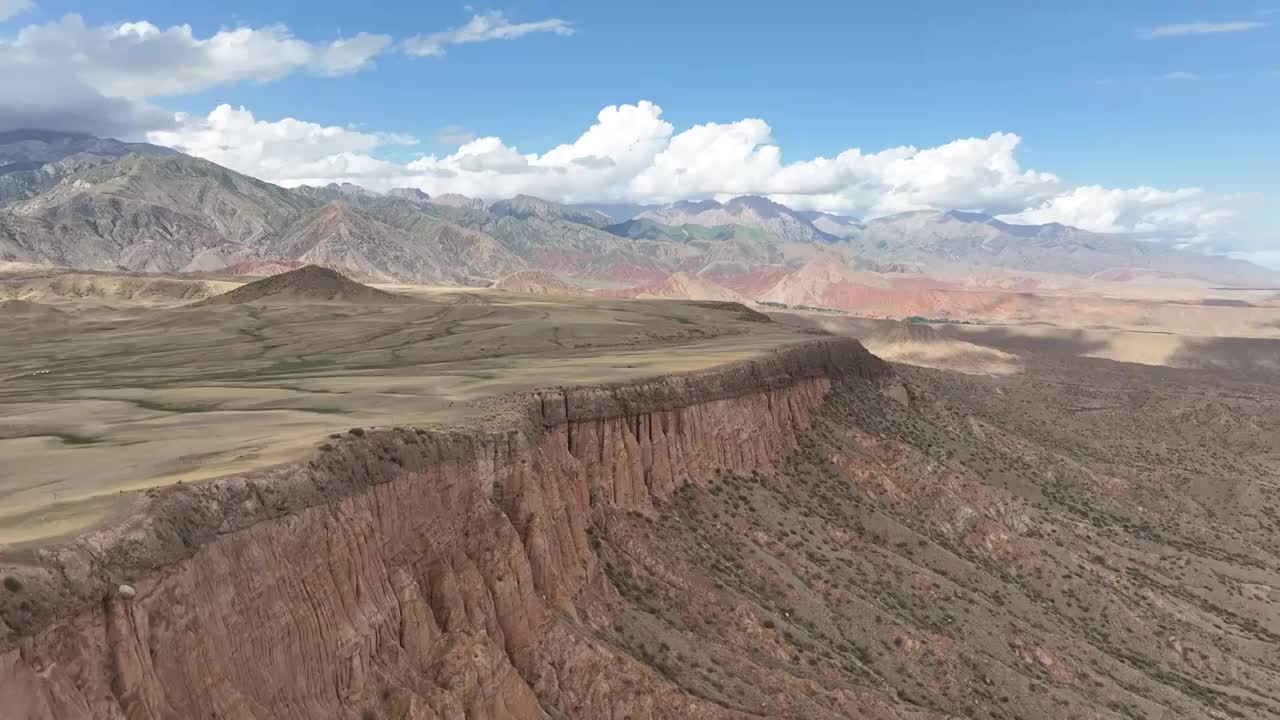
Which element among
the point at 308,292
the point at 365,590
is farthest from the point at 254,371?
the point at 308,292

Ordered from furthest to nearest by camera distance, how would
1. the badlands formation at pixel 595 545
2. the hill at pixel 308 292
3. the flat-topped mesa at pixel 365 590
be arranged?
the hill at pixel 308 292 < the badlands formation at pixel 595 545 < the flat-topped mesa at pixel 365 590

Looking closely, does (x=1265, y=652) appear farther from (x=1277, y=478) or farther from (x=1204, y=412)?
(x=1204, y=412)

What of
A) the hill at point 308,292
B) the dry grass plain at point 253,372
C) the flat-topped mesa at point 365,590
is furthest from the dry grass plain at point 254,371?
the hill at point 308,292

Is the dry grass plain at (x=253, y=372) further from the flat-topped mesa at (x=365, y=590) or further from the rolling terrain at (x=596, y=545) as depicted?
the flat-topped mesa at (x=365, y=590)

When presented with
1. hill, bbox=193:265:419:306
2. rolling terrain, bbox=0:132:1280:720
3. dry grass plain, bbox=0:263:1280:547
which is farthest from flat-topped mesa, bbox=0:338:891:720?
hill, bbox=193:265:419:306

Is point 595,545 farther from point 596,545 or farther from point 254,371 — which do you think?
point 254,371

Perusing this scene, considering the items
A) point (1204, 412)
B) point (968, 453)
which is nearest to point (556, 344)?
point (968, 453)
